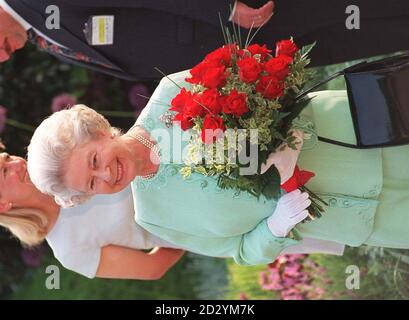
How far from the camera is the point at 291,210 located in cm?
194

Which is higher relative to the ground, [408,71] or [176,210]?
[408,71]

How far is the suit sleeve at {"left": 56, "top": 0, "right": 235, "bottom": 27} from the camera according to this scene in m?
2.41

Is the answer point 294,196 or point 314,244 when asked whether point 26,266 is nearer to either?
point 314,244

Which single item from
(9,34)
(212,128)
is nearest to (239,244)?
(212,128)

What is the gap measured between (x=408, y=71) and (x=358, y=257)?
1774mm

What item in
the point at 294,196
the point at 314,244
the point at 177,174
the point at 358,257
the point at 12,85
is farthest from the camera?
the point at 12,85

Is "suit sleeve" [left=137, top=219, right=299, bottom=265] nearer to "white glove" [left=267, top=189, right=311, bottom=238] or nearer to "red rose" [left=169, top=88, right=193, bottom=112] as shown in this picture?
"white glove" [left=267, top=189, right=311, bottom=238]

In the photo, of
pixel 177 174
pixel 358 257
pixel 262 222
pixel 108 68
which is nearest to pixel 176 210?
pixel 177 174

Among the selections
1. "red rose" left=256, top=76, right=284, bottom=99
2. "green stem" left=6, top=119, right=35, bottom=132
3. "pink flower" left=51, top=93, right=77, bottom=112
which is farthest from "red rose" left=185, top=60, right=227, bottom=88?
"green stem" left=6, top=119, right=35, bottom=132

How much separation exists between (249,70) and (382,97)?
1.53ft

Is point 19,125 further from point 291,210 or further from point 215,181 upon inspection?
point 291,210

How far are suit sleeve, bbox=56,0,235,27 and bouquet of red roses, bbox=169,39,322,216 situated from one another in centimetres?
58

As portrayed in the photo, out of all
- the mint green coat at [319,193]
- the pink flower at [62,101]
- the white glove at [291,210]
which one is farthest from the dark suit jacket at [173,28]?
the pink flower at [62,101]
